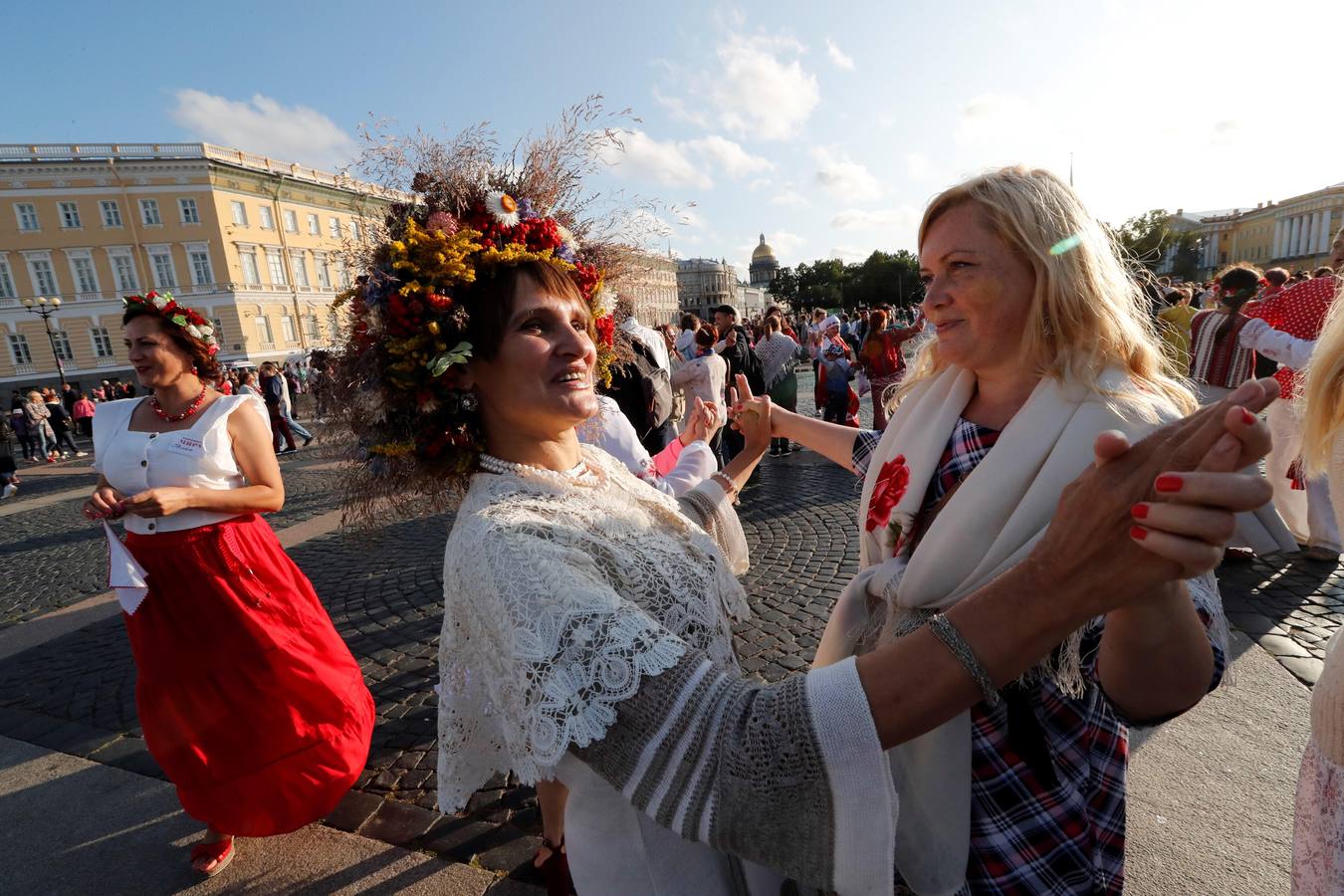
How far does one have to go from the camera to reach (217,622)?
9.15 ft

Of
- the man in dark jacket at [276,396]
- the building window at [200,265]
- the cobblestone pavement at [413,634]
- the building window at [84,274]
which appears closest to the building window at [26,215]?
the building window at [84,274]

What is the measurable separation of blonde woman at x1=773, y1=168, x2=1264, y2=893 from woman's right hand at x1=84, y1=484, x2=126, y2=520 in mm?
2966

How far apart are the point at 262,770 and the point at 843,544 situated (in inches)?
181

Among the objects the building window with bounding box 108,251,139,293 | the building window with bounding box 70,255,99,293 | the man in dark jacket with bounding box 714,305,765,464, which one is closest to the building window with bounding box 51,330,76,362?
the building window with bounding box 70,255,99,293

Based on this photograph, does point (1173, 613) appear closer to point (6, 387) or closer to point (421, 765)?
point (421, 765)

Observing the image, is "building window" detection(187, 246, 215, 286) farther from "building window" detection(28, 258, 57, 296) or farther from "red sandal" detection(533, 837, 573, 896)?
"red sandal" detection(533, 837, 573, 896)

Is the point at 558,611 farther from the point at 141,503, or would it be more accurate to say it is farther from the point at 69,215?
the point at 69,215

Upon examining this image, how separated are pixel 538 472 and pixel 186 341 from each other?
2.65m

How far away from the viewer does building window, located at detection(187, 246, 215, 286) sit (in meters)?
43.5

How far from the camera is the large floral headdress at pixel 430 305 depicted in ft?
5.12

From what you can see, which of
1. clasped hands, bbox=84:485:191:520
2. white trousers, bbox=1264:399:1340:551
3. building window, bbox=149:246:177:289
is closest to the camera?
clasped hands, bbox=84:485:191:520

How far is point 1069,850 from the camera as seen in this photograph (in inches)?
54.1

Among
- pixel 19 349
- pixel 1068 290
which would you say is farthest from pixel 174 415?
pixel 19 349

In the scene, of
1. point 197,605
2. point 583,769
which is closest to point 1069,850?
point 583,769
